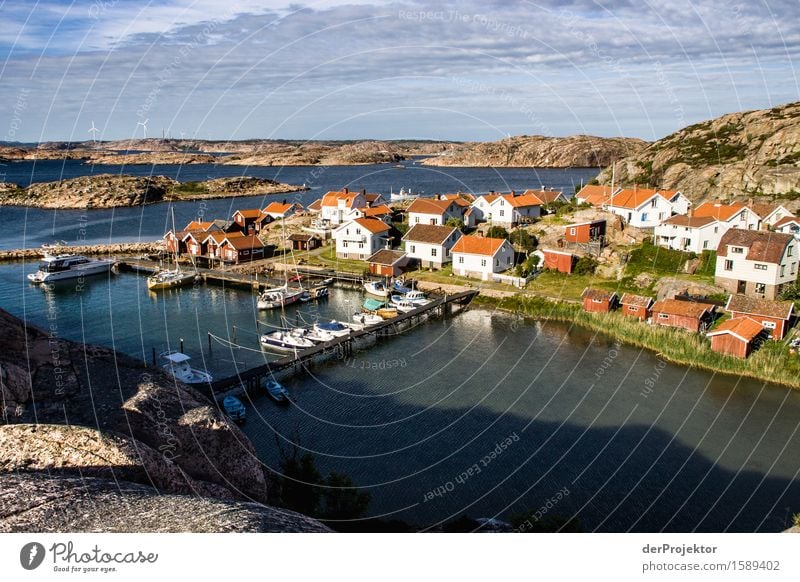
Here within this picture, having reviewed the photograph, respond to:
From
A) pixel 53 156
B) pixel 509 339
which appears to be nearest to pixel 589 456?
pixel 509 339

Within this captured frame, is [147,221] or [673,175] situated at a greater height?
[673,175]

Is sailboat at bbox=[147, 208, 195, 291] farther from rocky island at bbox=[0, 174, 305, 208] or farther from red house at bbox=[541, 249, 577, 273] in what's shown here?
rocky island at bbox=[0, 174, 305, 208]

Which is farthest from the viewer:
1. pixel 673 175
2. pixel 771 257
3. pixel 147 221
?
pixel 147 221

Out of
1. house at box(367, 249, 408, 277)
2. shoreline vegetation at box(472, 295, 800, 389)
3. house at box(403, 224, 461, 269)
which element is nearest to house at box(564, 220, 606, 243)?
house at box(403, 224, 461, 269)

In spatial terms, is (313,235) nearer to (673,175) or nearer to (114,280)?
(114,280)

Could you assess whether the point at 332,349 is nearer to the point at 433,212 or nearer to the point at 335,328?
the point at 335,328
